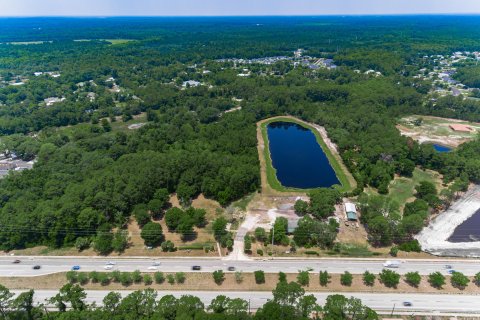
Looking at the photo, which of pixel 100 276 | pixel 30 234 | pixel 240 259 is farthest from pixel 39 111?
pixel 240 259

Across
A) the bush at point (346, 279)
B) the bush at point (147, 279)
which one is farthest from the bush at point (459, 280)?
the bush at point (147, 279)

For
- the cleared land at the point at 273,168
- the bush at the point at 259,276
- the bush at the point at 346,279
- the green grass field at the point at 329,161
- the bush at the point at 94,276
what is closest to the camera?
the bush at the point at 346,279

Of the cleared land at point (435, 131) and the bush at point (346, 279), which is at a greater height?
the cleared land at point (435, 131)

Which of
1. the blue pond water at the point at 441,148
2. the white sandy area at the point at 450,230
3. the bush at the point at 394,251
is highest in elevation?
the blue pond water at the point at 441,148

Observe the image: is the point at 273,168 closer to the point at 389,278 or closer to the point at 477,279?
the point at 389,278

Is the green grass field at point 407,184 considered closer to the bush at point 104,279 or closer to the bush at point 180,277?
the bush at point 180,277

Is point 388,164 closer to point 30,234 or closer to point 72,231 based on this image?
point 72,231

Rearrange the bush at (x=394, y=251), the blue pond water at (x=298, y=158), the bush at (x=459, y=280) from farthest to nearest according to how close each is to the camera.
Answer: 1. the blue pond water at (x=298, y=158)
2. the bush at (x=394, y=251)
3. the bush at (x=459, y=280)
